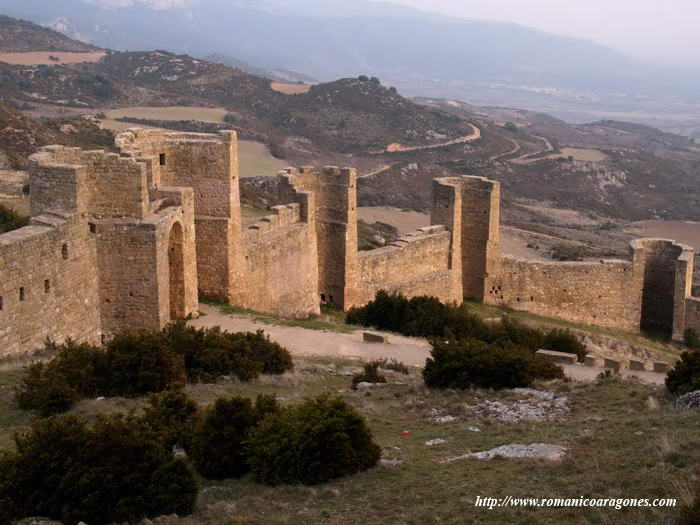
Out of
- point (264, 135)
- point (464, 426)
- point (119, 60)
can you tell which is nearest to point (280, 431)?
point (464, 426)

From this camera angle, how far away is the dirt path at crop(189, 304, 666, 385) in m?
16.7

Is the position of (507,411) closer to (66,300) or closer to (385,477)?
(385,477)

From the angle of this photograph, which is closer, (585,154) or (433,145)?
(433,145)

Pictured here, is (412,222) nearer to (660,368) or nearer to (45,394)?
(660,368)

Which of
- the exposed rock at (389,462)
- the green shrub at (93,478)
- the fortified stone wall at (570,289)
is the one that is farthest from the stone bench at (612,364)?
the green shrub at (93,478)

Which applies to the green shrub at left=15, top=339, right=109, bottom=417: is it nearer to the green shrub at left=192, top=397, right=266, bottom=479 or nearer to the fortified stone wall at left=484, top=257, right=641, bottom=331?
the green shrub at left=192, top=397, right=266, bottom=479

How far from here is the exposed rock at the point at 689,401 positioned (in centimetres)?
1017

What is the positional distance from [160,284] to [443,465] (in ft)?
27.7

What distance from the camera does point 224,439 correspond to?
8844 mm

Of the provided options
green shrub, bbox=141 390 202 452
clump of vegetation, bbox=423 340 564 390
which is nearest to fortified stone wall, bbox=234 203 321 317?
clump of vegetation, bbox=423 340 564 390

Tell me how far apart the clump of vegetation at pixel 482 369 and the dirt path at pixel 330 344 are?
314cm

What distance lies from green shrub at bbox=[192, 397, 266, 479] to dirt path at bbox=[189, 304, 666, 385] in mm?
7379

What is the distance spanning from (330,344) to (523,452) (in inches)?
363

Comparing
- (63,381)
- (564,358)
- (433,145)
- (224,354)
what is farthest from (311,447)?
(433,145)
